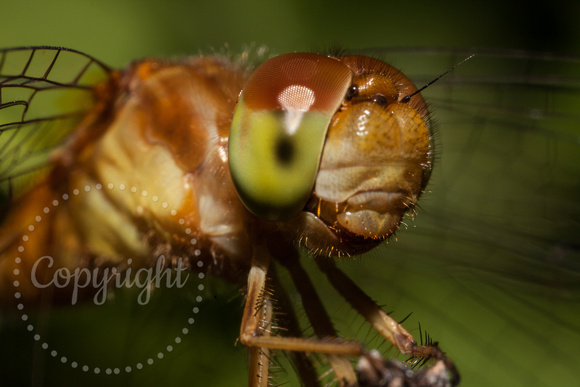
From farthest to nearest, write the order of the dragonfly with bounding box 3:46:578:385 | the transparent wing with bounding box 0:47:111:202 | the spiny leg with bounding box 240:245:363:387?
the dragonfly with bounding box 3:46:578:385, the transparent wing with bounding box 0:47:111:202, the spiny leg with bounding box 240:245:363:387

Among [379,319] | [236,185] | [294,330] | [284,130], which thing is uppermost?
[284,130]

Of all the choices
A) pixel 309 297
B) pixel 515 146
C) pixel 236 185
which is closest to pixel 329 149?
pixel 236 185

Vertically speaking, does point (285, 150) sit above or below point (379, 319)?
above

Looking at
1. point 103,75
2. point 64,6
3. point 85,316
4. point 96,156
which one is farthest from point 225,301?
point 64,6

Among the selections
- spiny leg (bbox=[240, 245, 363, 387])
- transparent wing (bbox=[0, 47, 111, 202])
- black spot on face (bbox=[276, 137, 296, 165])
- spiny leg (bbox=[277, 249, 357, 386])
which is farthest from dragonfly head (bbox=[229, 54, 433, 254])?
transparent wing (bbox=[0, 47, 111, 202])

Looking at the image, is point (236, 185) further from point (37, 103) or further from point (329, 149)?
point (37, 103)

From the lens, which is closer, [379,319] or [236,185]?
[236,185]

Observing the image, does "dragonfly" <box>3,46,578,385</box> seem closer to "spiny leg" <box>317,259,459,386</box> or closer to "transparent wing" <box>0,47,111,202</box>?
"spiny leg" <box>317,259,459,386</box>
